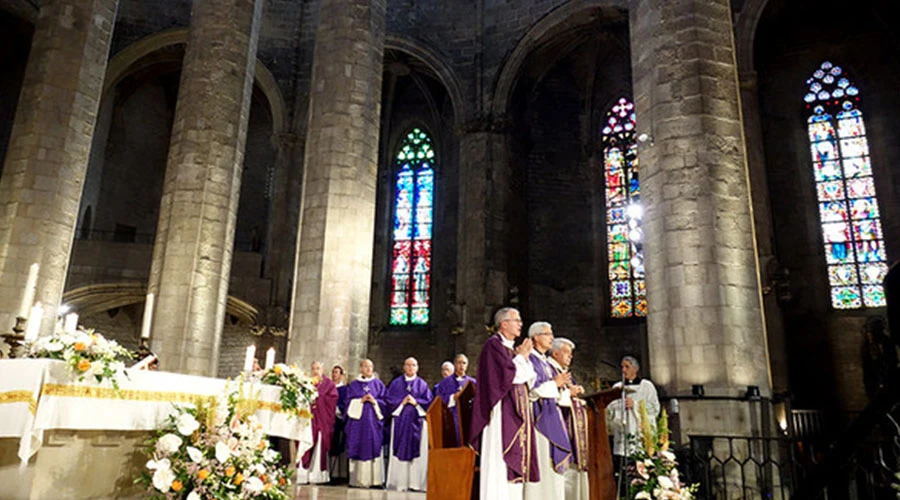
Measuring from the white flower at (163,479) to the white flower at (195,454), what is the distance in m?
0.16

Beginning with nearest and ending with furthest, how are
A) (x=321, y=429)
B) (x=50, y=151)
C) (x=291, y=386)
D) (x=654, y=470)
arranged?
1. (x=654, y=470)
2. (x=291, y=386)
3. (x=321, y=429)
4. (x=50, y=151)

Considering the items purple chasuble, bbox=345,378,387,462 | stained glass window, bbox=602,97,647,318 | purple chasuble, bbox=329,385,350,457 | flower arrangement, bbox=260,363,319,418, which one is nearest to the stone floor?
purple chasuble, bbox=345,378,387,462

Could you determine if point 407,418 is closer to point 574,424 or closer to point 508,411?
point 574,424

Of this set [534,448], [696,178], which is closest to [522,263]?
[696,178]

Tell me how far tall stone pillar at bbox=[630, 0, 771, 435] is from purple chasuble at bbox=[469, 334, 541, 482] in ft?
12.2

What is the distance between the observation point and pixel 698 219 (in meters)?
8.71

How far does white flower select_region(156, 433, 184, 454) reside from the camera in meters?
4.24

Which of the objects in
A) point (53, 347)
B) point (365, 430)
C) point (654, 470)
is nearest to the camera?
point (53, 347)

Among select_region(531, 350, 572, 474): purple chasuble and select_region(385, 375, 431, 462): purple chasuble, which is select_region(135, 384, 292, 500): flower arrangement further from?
select_region(385, 375, 431, 462): purple chasuble

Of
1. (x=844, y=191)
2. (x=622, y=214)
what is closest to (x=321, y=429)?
(x=622, y=214)

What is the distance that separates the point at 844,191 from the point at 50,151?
17.4 metres

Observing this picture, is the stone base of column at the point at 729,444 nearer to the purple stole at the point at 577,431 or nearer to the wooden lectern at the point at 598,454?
the wooden lectern at the point at 598,454

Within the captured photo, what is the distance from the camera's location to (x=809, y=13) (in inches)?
700

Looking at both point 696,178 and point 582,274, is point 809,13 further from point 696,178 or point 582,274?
point 696,178
